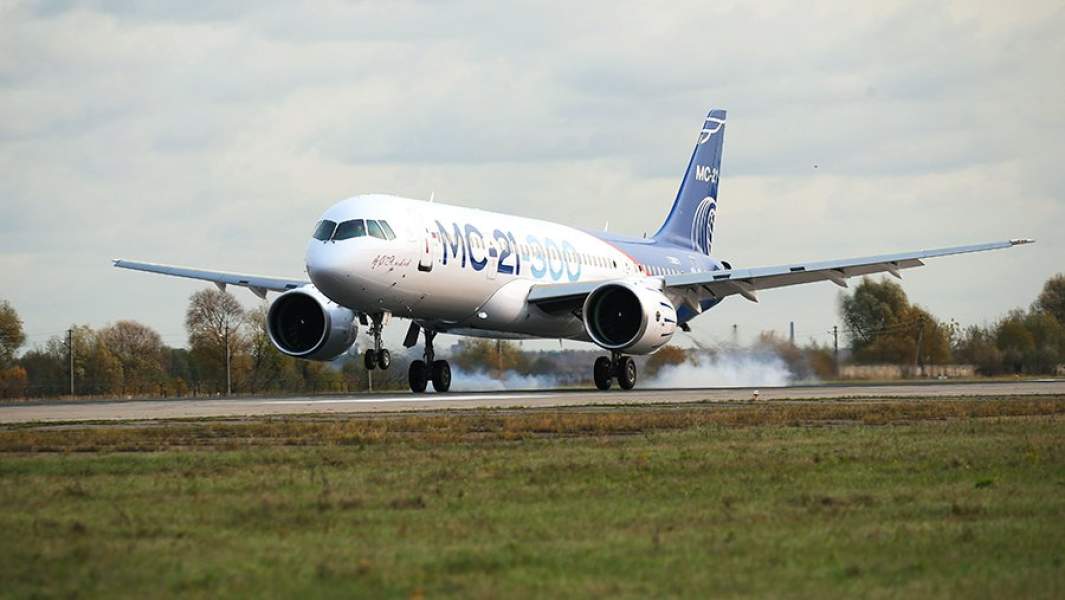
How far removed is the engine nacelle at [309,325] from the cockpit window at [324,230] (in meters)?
4.31

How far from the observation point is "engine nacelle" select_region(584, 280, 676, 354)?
41219 mm

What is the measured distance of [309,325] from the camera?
43.2 meters

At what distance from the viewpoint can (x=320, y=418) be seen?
86.8 ft

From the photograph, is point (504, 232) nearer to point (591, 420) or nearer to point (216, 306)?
point (591, 420)

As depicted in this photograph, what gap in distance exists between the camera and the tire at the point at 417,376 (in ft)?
145

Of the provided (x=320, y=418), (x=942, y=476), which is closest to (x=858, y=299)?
(x=320, y=418)

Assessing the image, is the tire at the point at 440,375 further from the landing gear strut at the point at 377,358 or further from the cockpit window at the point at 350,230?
the cockpit window at the point at 350,230

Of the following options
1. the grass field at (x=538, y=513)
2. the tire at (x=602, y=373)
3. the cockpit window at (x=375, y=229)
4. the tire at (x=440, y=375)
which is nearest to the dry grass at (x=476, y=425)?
the grass field at (x=538, y=513)

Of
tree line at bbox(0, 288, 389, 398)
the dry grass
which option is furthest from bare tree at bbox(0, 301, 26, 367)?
the dry grass

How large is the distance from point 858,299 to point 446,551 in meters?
53.2

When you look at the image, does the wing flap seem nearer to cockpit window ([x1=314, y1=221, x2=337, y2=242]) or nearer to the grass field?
cockpit window ([x1=314, y1=221, x2=337, y2=242])

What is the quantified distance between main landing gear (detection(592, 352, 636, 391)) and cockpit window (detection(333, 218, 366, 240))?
9998 millimetres

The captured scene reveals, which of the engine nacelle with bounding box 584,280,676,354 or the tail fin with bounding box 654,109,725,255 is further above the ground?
the tail fin with bounding box 654,109,725,255

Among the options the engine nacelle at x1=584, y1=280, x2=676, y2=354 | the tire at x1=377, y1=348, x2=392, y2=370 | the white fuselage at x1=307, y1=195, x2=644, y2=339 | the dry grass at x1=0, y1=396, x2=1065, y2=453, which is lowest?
the dry grass at x1=0, y1=396, x2=1065, y2=453
